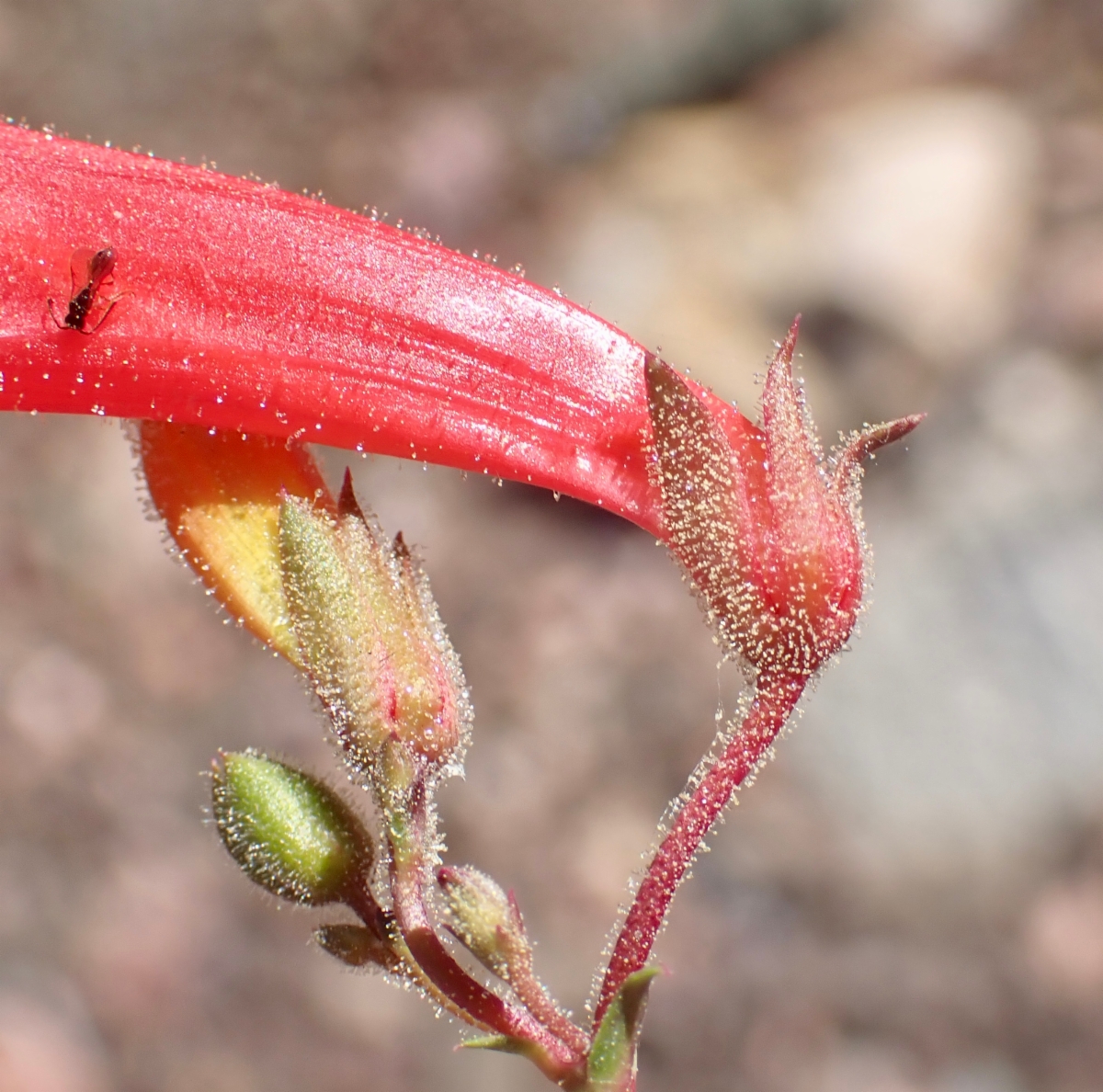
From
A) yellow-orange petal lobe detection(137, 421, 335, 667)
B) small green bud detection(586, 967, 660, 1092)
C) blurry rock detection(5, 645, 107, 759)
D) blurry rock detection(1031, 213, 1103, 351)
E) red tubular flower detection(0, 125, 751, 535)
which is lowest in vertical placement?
small green bud detection(586, 967, 660, 1092)

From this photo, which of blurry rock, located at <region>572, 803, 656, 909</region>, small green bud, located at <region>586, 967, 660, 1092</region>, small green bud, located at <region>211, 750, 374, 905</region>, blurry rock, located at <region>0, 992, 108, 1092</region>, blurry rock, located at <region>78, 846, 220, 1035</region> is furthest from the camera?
blurry rock, located at <region>572, 803, 656, 909</region>

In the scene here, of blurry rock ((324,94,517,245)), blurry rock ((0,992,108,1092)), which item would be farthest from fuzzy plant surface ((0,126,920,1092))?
blurry rock ((324,94,517,245))

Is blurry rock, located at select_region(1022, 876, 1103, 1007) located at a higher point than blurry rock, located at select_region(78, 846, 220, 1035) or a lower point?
higher

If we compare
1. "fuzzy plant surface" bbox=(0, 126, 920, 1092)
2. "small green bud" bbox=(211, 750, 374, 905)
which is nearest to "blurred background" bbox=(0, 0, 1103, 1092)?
"small green bud" bbox=(211, 750, 374, 905)

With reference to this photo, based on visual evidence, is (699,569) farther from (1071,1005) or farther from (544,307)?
(1071,1005)

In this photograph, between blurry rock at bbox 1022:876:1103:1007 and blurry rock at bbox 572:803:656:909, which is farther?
blurry rock at bbox 572:803:656:909

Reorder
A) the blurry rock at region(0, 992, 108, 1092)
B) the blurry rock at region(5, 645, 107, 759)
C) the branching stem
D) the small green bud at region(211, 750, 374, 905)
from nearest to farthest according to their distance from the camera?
the branching stem, the small green bud at region(211, 750, 374, 905), the blurry rock at region(0, 992, 108, 1092), the blurry rock at region(5, 645, 107, 759)

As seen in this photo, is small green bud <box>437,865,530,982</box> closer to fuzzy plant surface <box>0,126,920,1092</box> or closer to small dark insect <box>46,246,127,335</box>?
fuzzy plant surface <box>0,126,920,1092</box>

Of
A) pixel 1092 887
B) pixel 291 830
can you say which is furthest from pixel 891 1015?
pixel 291 830
